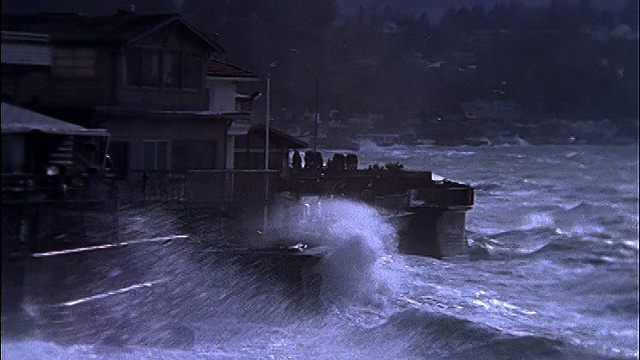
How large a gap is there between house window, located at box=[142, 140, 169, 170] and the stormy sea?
26 centimetres

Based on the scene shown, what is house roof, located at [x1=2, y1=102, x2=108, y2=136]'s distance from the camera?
3695mm

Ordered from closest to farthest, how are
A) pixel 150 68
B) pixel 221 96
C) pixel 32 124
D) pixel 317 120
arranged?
pixel 32 124 → pixel 150 68 → pixel 221 96 → pixel 317 120

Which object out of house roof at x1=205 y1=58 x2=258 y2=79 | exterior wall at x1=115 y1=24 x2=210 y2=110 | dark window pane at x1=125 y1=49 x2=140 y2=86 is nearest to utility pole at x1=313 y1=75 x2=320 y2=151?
house roof at x1=205 y1=58 x2=258 y2=79

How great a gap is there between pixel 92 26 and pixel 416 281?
1.73m

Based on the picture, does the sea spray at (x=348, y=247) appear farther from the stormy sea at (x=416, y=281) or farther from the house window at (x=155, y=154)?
the house window at (x=155, y=154)

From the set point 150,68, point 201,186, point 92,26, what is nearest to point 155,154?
point 201,186

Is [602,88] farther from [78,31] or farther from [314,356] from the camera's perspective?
[78,31]

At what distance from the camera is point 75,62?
3754mm

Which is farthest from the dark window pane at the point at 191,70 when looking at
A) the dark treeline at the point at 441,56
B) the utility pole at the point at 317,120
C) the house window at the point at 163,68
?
the utility pole at the point at 317,120

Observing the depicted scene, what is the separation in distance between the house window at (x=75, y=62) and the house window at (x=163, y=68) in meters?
0.15

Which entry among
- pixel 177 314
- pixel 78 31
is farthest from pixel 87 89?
pixel 177 314

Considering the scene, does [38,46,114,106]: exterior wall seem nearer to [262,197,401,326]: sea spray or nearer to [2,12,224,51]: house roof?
[2,12,224,51]: house roof

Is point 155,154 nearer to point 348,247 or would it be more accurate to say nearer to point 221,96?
point 221,96

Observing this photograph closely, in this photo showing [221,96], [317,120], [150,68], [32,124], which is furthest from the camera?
[317,120]
